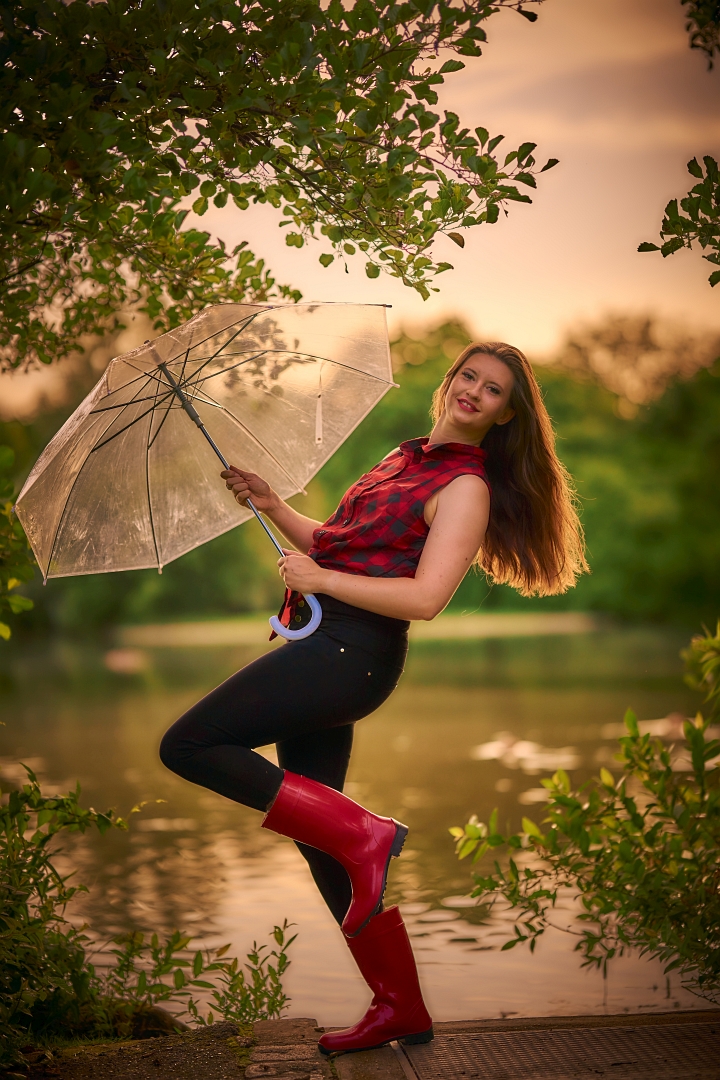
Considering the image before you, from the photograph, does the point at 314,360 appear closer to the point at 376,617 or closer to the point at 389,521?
the point at 389,521

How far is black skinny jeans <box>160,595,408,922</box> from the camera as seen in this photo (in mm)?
2650

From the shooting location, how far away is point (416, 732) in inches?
422

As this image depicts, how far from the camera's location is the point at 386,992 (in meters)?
2.82

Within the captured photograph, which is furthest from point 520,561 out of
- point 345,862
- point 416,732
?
point 416,732

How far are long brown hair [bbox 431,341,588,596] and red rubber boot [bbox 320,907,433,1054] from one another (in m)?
1.05

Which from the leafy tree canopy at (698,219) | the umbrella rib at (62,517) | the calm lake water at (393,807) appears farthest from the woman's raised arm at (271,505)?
the calm lake water at (393,807)

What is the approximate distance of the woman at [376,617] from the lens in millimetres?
2672

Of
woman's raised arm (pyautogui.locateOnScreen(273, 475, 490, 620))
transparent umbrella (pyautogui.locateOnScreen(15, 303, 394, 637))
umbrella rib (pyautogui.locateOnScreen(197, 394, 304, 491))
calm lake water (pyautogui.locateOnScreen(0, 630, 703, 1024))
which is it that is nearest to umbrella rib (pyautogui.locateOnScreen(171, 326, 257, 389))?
transparent umbrella (pyautogui.locateOnScreen(15, 303, 394, 637))

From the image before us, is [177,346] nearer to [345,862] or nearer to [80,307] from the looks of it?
[80,307]

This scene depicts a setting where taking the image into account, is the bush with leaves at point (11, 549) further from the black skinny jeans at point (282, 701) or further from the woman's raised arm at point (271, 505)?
the black skinny jeans at point (282, 701)

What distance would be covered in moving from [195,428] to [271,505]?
1.33ft

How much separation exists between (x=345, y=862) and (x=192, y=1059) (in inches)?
26.9

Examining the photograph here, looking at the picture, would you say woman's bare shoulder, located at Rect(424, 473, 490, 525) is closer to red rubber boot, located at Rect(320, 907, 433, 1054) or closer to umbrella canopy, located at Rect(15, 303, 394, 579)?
umbrella canopy, located at Rect(15, 303, 394, 579)

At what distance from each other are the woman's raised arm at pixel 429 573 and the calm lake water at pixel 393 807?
217cm
